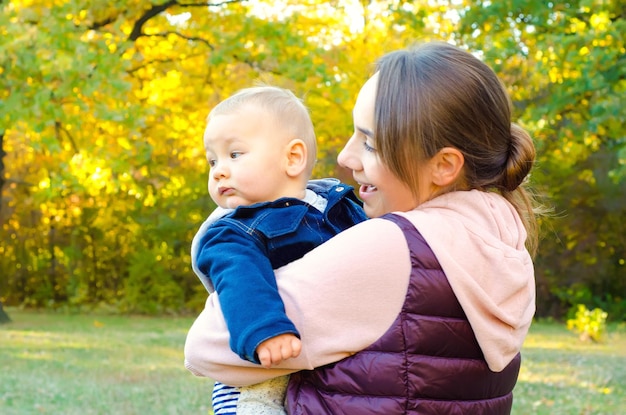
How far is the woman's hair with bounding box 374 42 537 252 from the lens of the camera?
178cm

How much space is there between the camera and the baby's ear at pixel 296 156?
2131 mm

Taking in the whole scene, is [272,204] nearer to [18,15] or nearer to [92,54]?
[92,54]

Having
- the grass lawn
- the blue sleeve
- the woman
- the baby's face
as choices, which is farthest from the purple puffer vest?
the grass lawn

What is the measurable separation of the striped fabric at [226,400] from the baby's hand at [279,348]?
209 mm

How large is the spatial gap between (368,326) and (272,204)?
1.47 feet

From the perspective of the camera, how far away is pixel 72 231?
17.6 metres

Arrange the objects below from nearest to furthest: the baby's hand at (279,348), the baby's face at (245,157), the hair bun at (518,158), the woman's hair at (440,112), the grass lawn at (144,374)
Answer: the baby's hand at (279,348)
the woman's hair at (440,112)
the hair bun at (518,158)
the baby's face at (245,157)
the grass lawn at (144,374)

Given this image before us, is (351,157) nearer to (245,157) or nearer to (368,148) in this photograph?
(368,148)

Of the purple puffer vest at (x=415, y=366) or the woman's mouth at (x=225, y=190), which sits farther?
the woman's mouth at (x=225, y=190)

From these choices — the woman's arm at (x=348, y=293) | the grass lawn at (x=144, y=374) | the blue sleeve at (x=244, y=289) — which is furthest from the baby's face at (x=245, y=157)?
the grass lawn at (x=144, y=374)

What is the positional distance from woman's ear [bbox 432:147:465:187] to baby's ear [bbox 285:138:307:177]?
1.29 ft

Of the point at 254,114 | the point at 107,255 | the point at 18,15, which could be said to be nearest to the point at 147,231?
Answer: the point at 107,255

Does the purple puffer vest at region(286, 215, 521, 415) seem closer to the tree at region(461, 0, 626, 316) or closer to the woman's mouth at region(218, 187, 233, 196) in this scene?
the woman's mouth at region(218, 187, 233, 196)

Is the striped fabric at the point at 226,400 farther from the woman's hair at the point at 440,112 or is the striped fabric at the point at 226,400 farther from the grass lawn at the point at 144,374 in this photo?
the grass lawn at the point at 144,374
